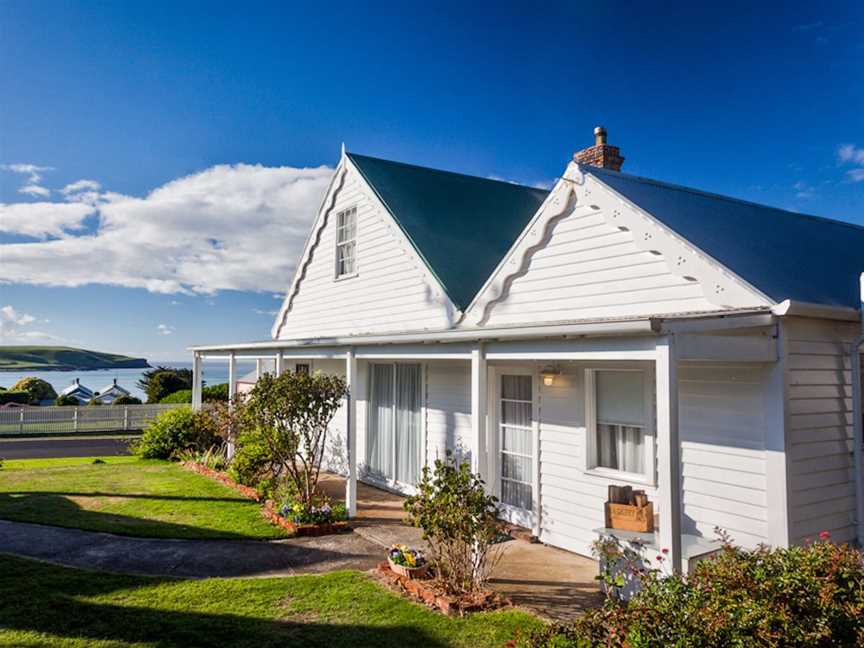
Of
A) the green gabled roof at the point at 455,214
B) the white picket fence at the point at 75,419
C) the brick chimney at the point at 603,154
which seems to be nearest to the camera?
the brick chimney at the point at 603,154

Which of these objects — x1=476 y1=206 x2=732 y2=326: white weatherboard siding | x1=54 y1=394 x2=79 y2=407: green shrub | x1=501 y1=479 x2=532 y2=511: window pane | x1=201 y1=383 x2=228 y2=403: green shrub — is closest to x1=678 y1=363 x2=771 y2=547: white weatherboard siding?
x1=476 y1=206 x2=732 y2=326: white weatherboard siding

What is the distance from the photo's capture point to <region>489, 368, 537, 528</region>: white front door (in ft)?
30.5

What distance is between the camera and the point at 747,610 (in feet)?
11.7

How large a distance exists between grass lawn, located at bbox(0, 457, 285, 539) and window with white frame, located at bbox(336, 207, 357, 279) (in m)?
5.70

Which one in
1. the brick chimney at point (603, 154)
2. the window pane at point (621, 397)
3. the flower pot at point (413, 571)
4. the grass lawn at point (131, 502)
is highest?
the brick chimney at point (603, 154)

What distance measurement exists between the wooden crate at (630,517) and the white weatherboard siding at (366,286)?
4703 mm

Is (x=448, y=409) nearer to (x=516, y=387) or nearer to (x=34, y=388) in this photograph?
(x=516, y=387)

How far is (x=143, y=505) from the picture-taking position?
1114cm

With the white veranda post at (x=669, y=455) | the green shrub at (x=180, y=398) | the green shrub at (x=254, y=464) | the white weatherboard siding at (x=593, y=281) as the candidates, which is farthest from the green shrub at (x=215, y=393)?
the white veranda post at (x=669, y=455)

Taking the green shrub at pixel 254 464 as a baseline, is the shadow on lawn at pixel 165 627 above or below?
below

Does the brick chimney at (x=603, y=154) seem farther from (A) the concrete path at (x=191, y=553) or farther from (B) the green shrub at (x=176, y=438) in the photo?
(B) the green shrub at (x=176, y=438)

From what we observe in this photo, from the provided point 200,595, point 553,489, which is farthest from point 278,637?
point 553,489

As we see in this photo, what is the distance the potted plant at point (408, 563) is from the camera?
7020 mm

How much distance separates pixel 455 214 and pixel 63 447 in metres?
17.4
